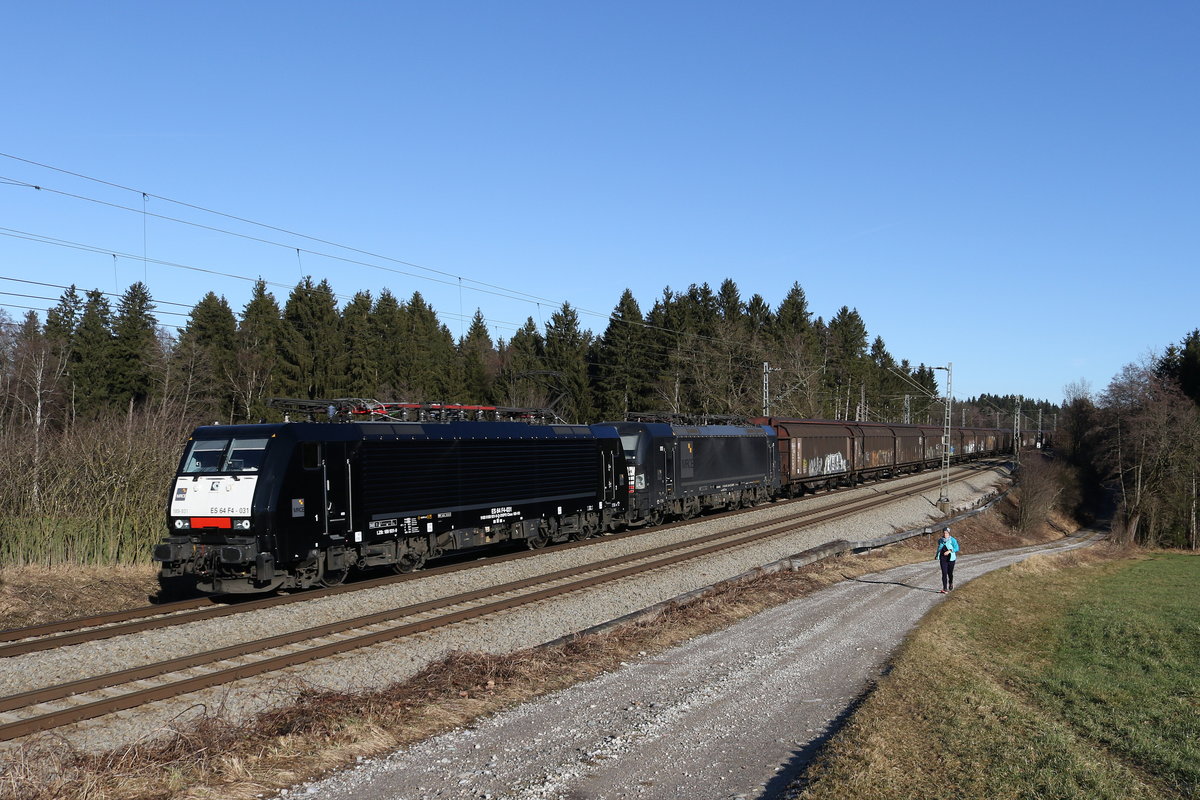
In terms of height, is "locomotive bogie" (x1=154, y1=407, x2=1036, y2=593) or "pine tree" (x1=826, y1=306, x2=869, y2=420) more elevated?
"pine tree" (x1=826, y1=306, x2=869, y2=420)

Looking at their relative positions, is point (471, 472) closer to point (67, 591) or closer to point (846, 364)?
point (67, 591)

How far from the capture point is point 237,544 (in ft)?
51.3

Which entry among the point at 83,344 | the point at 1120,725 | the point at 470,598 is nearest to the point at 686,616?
the point at 470,598

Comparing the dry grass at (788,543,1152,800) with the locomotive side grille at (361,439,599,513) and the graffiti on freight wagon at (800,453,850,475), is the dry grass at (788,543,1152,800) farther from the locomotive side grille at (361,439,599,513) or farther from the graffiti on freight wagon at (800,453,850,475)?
the graffiti on freight wagon at (800,453,850,475)

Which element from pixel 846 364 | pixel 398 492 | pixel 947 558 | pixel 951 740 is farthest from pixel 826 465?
pixel 846 364

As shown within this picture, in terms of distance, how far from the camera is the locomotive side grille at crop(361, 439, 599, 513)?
18.3m

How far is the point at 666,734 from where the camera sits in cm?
925

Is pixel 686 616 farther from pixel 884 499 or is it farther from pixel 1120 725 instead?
pixel 884 499

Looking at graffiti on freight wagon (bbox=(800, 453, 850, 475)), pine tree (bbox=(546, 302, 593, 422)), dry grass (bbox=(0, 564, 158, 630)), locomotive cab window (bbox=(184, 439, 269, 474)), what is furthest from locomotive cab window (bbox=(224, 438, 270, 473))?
pine tree (bbox=(546, 302, 593, 422))

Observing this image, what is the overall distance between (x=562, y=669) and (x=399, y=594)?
20.4 feet

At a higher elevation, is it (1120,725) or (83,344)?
(83,344)

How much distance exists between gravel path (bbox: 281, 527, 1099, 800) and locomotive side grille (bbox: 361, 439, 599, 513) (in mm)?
7516

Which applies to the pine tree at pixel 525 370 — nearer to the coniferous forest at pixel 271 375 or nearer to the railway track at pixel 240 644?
the coniferous forest at pixel 271 375

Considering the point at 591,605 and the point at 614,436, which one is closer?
the point at 591,605
